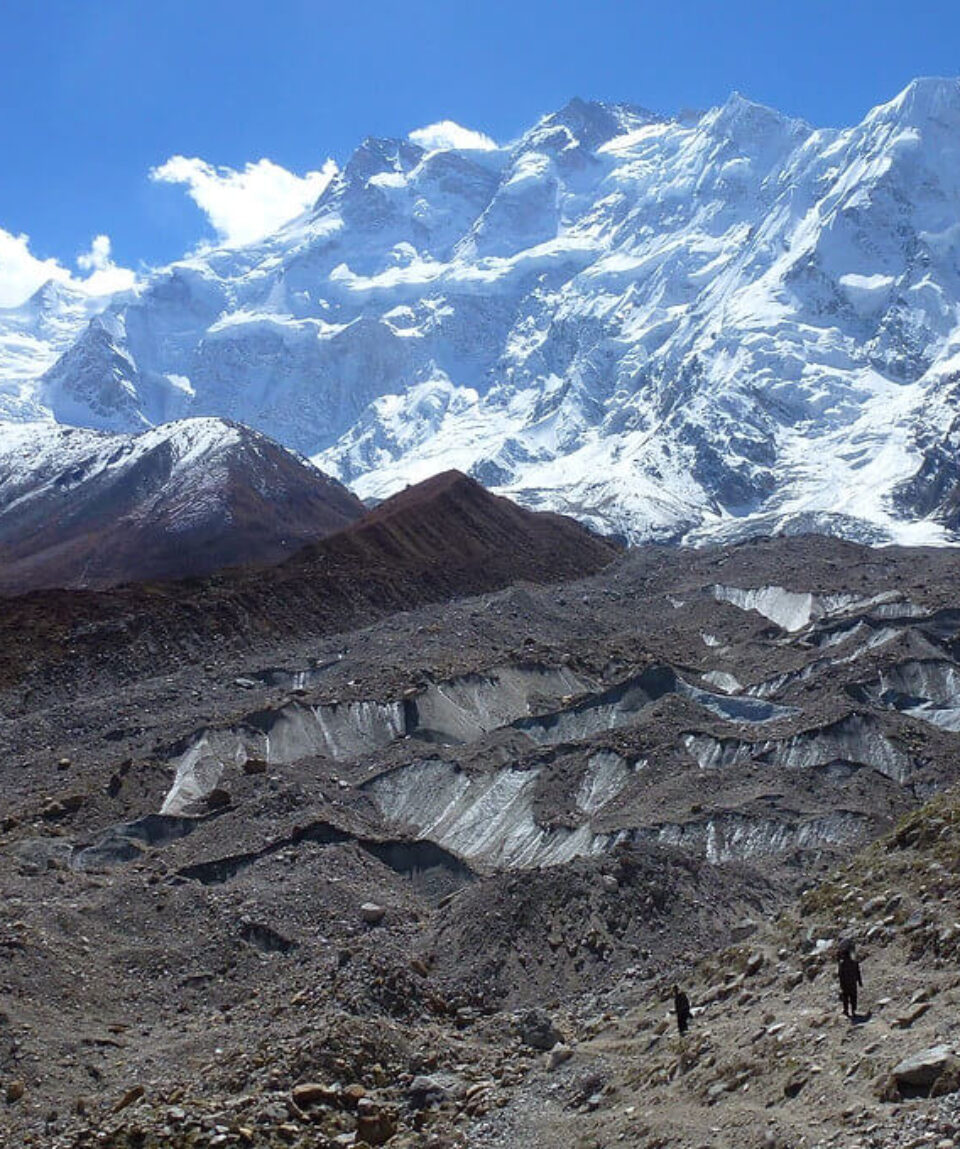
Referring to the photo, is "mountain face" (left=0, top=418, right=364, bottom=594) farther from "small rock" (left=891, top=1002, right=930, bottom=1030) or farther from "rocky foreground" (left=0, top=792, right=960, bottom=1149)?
"small rock" (left=891, top=1002, right=930, bottom=1030)

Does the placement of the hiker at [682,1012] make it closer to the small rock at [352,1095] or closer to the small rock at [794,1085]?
the small rock at [794,1085]

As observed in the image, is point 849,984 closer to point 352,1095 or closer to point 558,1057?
point 558,1057

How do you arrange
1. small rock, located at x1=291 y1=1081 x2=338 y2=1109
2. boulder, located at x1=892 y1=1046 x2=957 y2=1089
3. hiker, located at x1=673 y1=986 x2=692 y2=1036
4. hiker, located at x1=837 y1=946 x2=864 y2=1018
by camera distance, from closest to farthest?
boulder, located at x1=892 y1=1046 x2=957 y2=1089 → hiker, located at x1=837 y1=946 x2=864 y2=1018 → hiker, located at x1=673 y1=986 x2=692 y2=1036 → small rock, located at x1=291 y1=1081 x2=338 y2=1109

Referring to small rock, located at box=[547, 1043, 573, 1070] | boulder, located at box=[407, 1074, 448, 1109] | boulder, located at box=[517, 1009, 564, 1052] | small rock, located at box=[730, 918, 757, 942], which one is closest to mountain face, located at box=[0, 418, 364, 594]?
small rock, located at box=[730, 918, 757, 942]

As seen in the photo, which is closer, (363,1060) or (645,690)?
(363,1060)

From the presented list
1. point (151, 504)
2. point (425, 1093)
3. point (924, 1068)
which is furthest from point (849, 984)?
point (151, 504)

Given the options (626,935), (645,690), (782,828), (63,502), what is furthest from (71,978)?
(63,502)

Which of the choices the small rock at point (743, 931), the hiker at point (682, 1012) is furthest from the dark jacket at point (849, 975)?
the small rock at point (743, 931)

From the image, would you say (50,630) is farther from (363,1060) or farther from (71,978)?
(363,1060)
